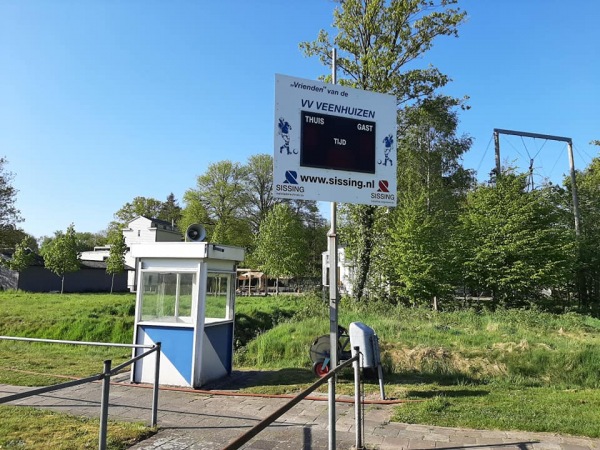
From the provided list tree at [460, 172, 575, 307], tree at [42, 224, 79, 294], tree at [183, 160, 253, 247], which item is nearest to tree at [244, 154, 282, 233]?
tree at [183, 160, 253, 247]

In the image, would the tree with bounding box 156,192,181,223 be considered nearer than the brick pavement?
No

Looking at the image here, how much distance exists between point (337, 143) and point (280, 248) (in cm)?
3233

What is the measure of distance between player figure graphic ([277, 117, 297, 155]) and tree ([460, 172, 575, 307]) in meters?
17.5

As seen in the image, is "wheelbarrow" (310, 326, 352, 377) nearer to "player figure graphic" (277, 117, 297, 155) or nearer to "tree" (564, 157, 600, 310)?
"player figure graphic" (277, 117, 297, 155)

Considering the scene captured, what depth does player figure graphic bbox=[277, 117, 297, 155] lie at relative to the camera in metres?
Answer: 6.31

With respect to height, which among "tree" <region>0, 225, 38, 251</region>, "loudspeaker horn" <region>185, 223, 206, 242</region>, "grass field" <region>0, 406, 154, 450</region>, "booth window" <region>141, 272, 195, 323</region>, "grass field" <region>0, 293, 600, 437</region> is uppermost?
"tree" <region>0, 225, 38, 251</region>

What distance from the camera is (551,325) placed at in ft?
45.7

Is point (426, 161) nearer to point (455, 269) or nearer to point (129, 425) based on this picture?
point (455, 269)

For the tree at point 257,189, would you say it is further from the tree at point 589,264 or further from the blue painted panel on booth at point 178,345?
the blue painted panel on booth at point 178,345

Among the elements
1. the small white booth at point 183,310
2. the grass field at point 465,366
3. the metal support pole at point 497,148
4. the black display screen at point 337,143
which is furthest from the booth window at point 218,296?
the metal support pole at point 497,148

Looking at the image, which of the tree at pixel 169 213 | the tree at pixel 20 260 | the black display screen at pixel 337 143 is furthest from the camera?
the tree at pixel 169 213

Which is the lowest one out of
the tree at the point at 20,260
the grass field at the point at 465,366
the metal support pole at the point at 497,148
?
the grass field at the point at 465,366

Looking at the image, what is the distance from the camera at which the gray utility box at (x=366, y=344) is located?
7.24 metres

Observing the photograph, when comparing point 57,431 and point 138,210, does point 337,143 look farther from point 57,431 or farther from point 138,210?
point 138,210
